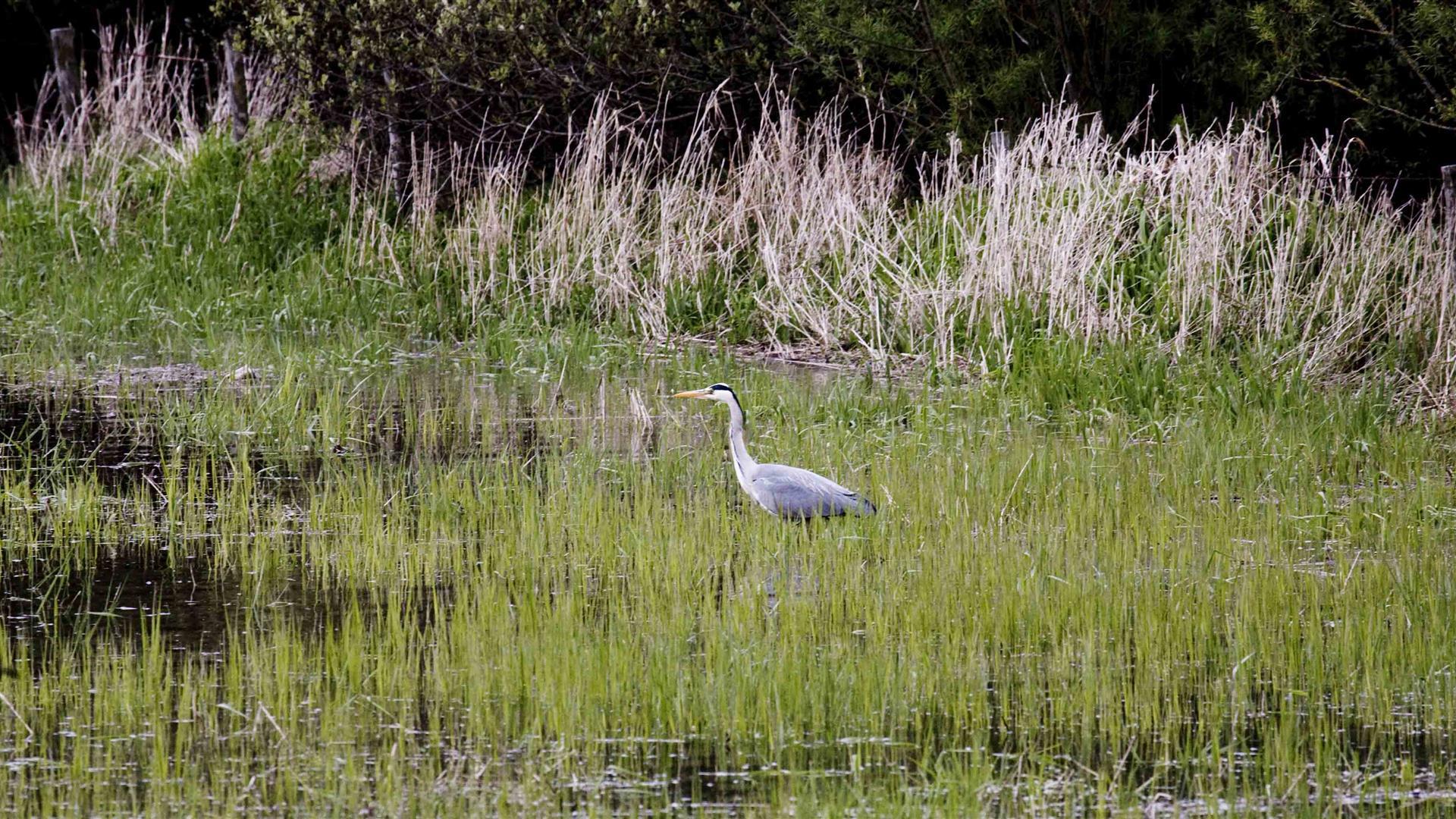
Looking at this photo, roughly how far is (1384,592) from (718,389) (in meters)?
2.76

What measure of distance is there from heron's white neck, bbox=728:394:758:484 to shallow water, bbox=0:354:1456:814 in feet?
0.50

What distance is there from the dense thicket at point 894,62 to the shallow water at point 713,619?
15.1ft

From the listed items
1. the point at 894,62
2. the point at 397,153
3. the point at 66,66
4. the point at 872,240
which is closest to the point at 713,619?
the point at 872,240

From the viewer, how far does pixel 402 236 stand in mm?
12703

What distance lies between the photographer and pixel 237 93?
15.5m

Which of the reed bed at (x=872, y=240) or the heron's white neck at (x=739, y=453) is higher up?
the reed bed at (x=872, y=240)

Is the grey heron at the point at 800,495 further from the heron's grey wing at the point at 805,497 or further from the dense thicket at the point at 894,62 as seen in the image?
the dense thicket at the point at 894,62

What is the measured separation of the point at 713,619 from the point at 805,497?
4.08ft

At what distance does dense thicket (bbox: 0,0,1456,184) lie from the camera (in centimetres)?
1202

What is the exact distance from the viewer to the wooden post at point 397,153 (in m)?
13.8

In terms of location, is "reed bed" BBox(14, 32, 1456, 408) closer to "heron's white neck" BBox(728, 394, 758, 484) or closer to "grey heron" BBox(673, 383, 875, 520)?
"heron's white neck" BBox(728, 394, 758, 484)

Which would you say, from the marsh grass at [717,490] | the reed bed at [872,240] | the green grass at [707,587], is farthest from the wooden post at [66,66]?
the green grass at [707,587]

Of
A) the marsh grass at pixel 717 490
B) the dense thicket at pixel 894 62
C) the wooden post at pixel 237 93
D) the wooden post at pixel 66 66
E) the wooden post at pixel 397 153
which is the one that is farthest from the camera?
the wooden post at pixel 66 66

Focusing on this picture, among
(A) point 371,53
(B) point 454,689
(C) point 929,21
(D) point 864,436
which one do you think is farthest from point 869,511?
(A) point 371,53
